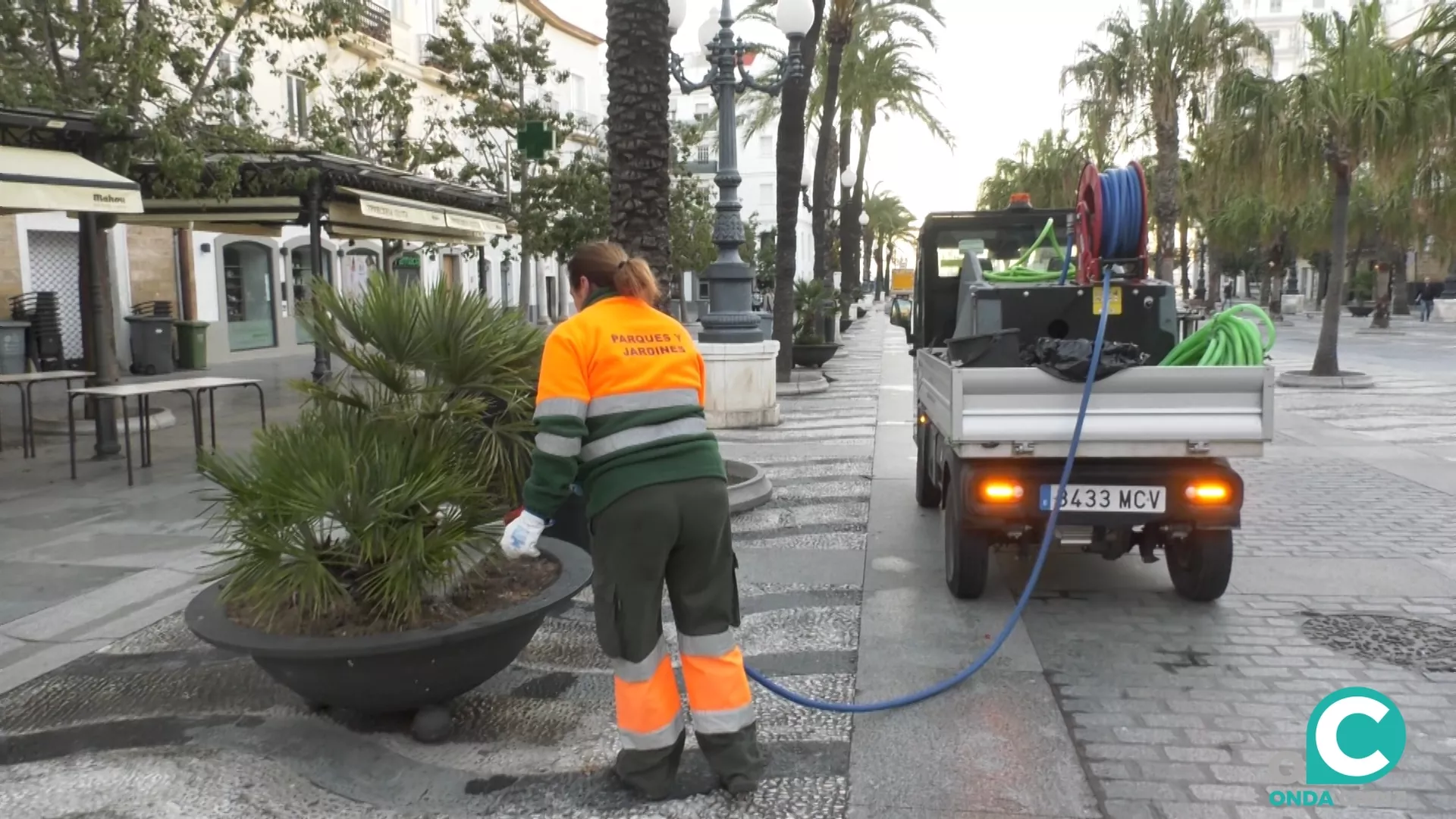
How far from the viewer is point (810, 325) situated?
20219 millimetres

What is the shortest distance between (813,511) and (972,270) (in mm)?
2093

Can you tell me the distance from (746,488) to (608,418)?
15.3 feet

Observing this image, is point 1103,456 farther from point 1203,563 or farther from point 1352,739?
point 1352,739

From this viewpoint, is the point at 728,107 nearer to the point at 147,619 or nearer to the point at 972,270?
the point at 972,270

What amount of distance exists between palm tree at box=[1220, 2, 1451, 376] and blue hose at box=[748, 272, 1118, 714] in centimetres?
1262

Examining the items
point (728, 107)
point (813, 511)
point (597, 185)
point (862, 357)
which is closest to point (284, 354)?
point (597, 185)

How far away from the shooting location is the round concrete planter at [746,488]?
7.66m

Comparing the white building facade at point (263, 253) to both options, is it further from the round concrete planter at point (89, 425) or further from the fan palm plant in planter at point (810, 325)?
the fan palm plant in planter at point (810, 325)

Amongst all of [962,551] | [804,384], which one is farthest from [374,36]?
[962,551]

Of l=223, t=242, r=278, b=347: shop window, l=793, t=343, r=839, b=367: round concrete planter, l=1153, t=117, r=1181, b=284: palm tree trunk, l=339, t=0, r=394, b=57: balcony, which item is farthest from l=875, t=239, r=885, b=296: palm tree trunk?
l=793, t=343, r=839, b=367: round concrete planter

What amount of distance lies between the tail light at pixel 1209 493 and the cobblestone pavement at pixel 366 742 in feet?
5.61

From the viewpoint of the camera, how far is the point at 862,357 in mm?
24016

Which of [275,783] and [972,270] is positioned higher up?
[972,270]

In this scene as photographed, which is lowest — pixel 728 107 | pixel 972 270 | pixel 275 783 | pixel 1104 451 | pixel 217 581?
pixel 275 783
